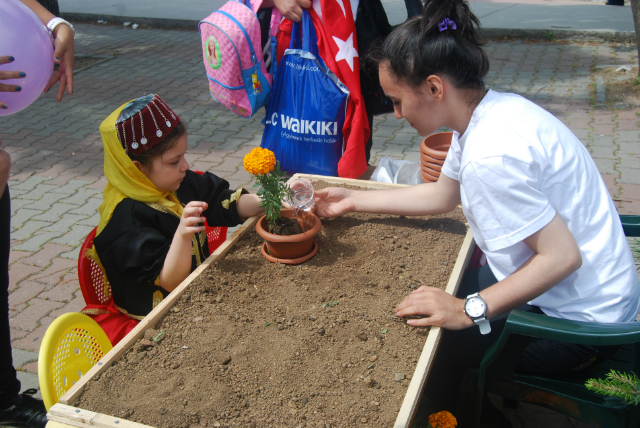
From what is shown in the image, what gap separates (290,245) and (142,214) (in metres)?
0.59

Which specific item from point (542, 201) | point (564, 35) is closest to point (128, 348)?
point (542, 201)

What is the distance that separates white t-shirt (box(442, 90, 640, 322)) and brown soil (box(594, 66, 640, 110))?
479 cm

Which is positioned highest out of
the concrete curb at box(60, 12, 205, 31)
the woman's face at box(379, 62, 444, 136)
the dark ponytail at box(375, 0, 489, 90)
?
the dark ponytail at box(375, 0, 489, 90)

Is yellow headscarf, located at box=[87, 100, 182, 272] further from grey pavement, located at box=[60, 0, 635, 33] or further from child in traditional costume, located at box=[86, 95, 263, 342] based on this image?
grey pavement, located at box=[60, 0, 635, 33]

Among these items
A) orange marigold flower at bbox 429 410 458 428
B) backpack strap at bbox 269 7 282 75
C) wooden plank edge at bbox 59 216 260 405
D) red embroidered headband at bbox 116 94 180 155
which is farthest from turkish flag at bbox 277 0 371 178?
orange marigold flower at bbox 429 410 458 428

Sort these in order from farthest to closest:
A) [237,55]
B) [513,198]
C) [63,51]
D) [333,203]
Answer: [237,55] → [333,203] → [63,51] → [513,198]

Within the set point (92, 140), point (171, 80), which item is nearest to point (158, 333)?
point (92, 140)

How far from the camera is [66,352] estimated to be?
5.28ft

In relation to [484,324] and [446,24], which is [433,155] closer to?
[446,24]

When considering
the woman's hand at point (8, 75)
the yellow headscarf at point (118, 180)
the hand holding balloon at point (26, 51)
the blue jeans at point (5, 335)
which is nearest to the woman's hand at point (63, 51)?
the hand holding balloon at point (26, 51)

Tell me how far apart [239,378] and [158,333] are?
0.33 m

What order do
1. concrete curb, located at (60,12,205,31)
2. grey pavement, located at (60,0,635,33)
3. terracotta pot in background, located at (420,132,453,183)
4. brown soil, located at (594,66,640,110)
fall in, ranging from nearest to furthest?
terracotta pot in background, located at (420,132,453,183), brown soil, located at (594,66,640,110), grey pavement, located at (60,0,635,33), concrete curb, located at (60,12,205,31)

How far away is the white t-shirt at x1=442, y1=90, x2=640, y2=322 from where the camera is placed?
55.9 inches

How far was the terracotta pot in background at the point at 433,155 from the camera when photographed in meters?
2.51
